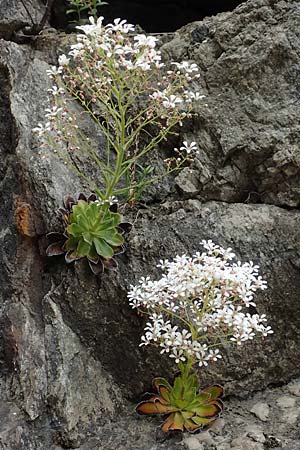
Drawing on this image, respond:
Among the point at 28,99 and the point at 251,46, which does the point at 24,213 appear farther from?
the point at 251,46

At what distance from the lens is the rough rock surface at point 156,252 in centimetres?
225

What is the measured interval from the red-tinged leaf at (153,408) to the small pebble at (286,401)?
0.51 meters

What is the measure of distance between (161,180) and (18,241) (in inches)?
29.9

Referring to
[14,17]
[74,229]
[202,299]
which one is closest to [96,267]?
[74,229]

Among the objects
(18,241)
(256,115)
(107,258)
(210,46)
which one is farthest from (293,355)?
(210,46)

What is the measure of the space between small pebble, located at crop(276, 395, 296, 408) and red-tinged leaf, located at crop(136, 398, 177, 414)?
1.67ft

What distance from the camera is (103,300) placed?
2.37m

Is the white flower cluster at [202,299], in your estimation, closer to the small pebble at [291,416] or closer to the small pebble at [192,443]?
the small pebble at [192,443]

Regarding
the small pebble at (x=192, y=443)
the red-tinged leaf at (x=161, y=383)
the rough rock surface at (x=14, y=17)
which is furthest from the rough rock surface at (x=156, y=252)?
the rough rock surface at (x=14, y=17)

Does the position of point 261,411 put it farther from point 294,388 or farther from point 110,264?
point 110,264

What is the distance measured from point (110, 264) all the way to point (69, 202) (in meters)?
0.33

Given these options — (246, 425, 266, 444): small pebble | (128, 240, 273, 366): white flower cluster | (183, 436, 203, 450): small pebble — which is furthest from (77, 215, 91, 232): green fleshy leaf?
(246, 425, 266, 444): small pebble

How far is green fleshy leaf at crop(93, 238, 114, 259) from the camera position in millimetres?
2305

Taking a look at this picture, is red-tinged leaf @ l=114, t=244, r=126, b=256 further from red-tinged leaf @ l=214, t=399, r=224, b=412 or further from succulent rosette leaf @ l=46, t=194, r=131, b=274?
red-tinged leaf @ l=214, t=399, r=224, b=412
